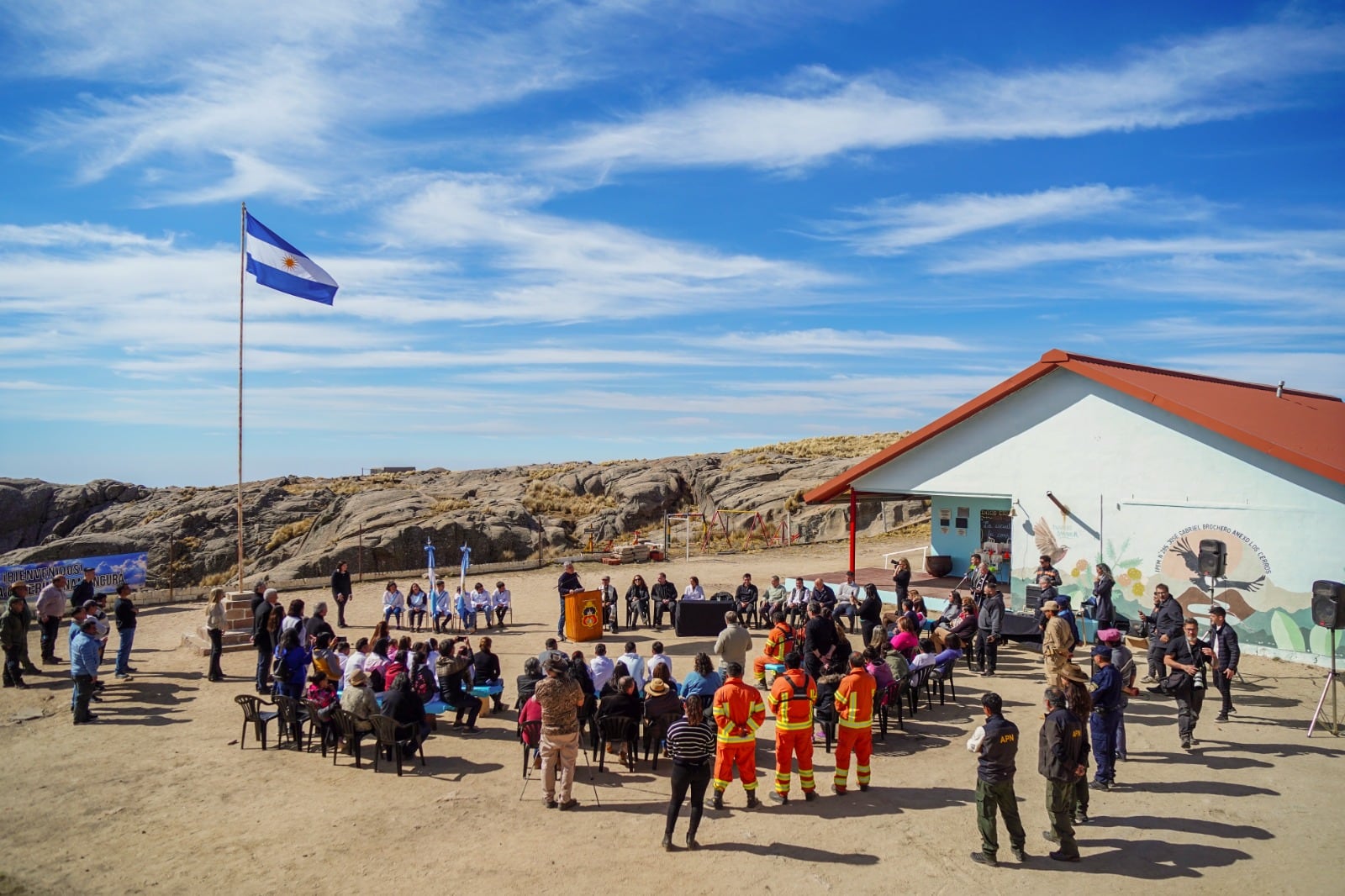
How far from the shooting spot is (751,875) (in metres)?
7.71

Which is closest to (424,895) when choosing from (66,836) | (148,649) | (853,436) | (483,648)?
(66,836)

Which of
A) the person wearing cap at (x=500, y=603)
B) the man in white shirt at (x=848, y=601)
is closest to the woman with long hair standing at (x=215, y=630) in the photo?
the person wearing cap at (x=500, y=603)

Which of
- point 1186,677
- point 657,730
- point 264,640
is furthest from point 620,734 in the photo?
point 1186,677

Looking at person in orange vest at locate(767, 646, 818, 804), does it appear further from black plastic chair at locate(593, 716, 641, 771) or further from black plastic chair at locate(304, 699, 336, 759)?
black plastic chair at locate(304, 699, 336, 759)

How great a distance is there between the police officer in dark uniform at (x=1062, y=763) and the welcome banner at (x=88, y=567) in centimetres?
1980

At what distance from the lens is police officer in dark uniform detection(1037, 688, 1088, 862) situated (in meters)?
7.81

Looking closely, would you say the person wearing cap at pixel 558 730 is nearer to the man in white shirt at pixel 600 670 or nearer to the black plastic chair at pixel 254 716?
the man in white shirt at pixel 600 670

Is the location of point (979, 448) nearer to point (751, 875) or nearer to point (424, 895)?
point (751, 875)

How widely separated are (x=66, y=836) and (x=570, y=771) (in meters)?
5.07

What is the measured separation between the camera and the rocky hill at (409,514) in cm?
3319

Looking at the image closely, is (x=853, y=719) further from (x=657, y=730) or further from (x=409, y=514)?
(x=409, y=514)

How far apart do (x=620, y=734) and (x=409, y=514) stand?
27059 millimetres

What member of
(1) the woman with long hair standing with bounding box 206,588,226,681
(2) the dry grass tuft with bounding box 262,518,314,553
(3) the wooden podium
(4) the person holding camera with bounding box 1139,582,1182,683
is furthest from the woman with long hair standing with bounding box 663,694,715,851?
(2) the dry grass tuft with bounding box 262,518,314,553

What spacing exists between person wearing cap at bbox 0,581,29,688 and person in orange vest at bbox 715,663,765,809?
12.3 m
